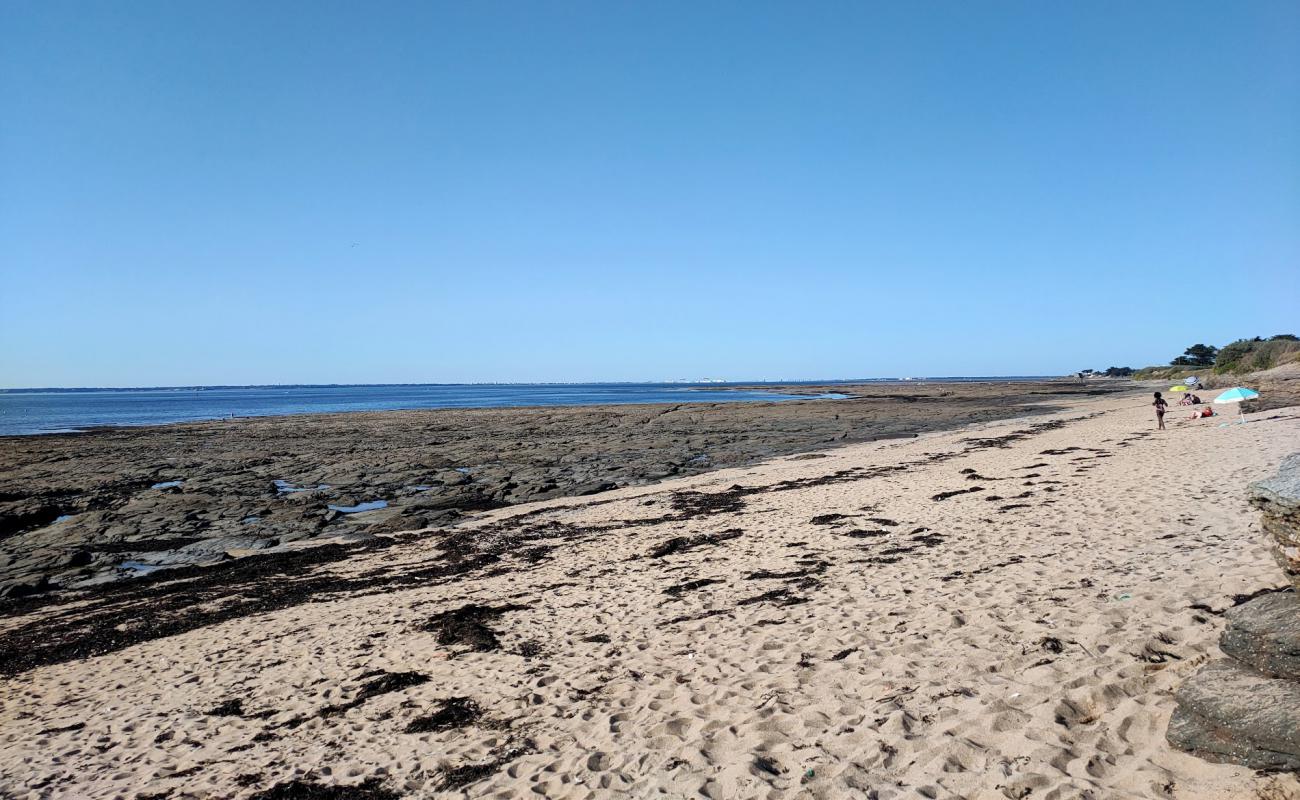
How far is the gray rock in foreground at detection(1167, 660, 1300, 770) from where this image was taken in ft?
13.8

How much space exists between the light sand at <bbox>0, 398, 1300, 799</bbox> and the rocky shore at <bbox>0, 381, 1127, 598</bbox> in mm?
8079

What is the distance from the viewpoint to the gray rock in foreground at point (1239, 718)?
4199 millimetres

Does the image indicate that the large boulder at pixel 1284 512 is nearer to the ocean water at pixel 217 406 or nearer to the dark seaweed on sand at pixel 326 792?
the dark seaweed on sand at pixel 326 792

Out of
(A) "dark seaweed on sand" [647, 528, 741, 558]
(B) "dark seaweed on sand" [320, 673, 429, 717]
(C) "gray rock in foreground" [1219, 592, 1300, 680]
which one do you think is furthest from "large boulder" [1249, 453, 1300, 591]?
(A) "dark seaweed on sand" [647, 528, 741, 558]

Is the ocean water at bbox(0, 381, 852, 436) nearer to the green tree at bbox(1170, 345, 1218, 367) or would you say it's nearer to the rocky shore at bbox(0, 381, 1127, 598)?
the rocky shore at bbox(0, 381, 1127, 598)

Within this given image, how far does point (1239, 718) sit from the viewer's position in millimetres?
4508

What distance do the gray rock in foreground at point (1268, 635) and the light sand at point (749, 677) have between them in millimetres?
674

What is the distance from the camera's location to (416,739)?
248 inches

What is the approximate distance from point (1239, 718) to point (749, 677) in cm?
375

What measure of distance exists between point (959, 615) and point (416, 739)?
230 inches

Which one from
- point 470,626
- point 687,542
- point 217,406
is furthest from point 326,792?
point 217,406

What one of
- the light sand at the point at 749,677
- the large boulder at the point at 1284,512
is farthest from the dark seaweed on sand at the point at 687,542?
the large boulder at the point at 1284,512

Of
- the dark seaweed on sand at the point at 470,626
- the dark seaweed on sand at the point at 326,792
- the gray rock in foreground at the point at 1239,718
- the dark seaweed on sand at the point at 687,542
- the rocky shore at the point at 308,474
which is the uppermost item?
the gray rock in foreground at the point at 1239,718

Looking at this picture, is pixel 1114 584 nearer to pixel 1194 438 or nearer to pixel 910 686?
pixel 910 686
